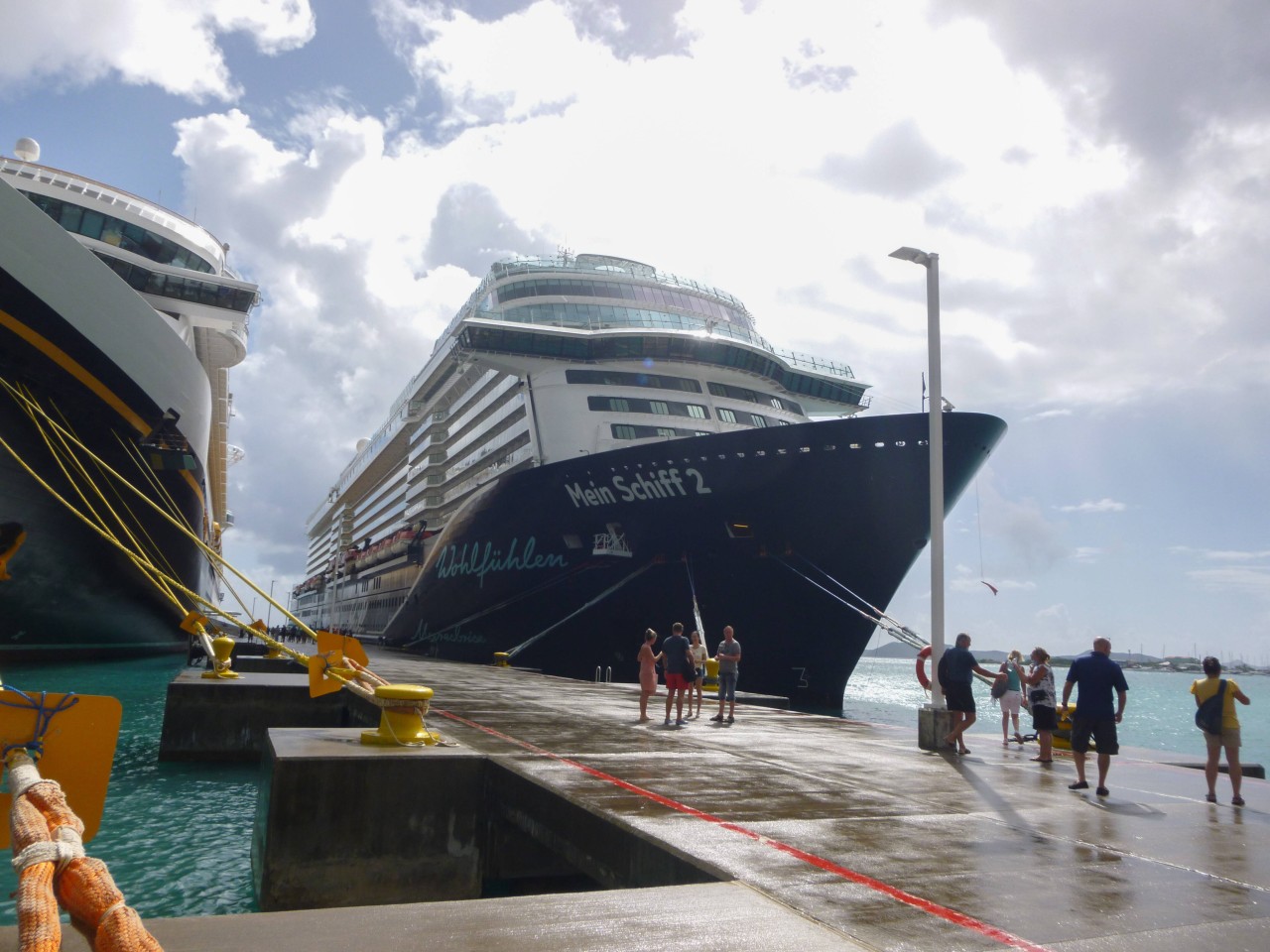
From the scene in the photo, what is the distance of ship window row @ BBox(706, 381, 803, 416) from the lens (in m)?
28.0

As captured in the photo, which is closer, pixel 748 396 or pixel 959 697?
pixel 959 697

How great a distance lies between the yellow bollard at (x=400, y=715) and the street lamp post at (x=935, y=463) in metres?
6.21

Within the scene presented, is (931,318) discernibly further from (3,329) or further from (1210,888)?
(3,329)

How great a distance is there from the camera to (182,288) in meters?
24.3

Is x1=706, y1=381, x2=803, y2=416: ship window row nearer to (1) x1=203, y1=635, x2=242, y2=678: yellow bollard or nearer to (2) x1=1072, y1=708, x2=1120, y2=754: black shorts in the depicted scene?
(1) x1=203, y1=635, x2=242, y2=678: yellow bollard

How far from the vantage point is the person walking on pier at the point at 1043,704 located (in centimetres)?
954

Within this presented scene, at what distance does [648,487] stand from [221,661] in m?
10.3

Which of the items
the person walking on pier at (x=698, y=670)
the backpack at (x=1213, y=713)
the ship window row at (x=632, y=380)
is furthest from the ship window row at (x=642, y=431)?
the backpack at (x=1213, y=713)

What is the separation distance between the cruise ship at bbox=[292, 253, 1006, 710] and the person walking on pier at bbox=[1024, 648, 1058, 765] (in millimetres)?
9810

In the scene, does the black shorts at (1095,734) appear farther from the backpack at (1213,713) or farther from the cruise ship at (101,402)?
the cruise ship at (101,402)

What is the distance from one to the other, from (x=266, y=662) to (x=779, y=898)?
59.6ft

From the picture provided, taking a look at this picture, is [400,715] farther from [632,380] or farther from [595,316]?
[595,316]

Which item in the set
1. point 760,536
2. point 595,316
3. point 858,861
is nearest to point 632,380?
point 595,316

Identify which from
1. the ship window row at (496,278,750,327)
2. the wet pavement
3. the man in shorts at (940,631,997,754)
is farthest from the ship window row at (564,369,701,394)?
the man in shorts at (940,631,997,754)
